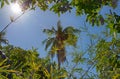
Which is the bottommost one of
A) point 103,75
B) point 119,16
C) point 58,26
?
point 103,75

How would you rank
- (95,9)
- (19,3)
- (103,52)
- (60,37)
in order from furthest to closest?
(60,37) < (103,52) < (19,3) < (95,9)

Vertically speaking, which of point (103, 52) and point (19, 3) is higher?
point (19, 3)

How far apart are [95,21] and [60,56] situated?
32943mm

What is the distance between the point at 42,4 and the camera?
8.06 metres

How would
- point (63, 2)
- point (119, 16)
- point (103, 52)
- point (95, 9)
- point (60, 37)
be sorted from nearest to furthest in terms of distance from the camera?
point (119, 16) < point (95, 9) < point (63, 2) < point (103, 52) < point (60, 37)

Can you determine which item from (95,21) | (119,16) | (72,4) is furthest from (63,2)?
(119,16)

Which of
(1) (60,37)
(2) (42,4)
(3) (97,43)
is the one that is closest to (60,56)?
(1) (60,37)

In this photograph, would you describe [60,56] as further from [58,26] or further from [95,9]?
[95,9]

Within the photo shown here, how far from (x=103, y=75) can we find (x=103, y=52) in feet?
2.73

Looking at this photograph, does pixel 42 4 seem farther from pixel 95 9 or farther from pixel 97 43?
pixel 97 43

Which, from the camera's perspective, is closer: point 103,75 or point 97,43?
point 103,75

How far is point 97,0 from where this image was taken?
6.73 metres

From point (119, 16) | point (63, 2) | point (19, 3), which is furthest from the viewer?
point (19, 3)

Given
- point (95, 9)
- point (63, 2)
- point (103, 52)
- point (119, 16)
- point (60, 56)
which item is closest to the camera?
point (119, 16)
